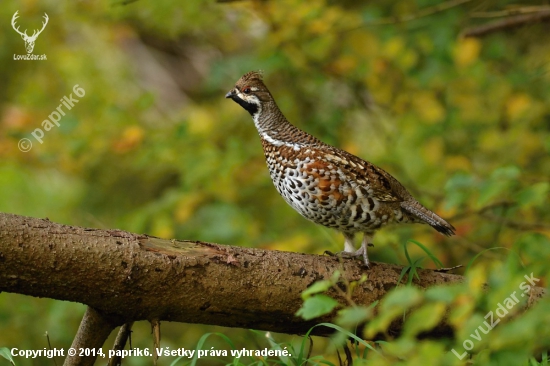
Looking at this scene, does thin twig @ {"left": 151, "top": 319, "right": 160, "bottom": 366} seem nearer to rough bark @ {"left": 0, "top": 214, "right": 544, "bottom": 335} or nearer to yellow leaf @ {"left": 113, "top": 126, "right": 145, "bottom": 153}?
rough bark @ {"left": 0, "top": 214, "right": 544, "bottom": 335}

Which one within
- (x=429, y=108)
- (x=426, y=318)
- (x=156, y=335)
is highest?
(x=429, y=108)

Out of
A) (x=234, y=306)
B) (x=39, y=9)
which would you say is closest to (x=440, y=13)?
(x=234, y=306)

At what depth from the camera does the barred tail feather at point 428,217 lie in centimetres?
411

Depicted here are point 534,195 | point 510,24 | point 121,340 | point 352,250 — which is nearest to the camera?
point 121,340

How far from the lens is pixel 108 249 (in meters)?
2.78

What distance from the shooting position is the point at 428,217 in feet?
13.5

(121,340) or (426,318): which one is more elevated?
(121,340)

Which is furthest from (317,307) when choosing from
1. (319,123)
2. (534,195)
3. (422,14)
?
(319,123)

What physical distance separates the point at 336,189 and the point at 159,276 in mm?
1389

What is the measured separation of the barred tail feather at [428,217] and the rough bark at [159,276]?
0.81 meters

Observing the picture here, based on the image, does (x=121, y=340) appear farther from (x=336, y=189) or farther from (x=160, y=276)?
(x=336, y=189)

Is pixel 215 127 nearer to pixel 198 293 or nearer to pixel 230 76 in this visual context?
Answer: pixel 230 76

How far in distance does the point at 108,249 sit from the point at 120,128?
3.40 metres

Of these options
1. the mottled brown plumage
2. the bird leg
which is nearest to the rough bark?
the bird leg
